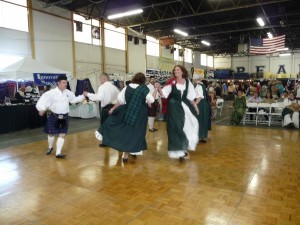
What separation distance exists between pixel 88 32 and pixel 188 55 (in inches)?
526

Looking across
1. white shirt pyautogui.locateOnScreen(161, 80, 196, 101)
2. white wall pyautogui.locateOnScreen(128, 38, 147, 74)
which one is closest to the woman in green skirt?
Answer: white shirt pyautogui.locateOnScreen(161, 80, 196, 101)

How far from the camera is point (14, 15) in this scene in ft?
32.9

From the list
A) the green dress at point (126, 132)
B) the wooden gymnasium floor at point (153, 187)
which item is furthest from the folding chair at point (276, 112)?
the green dress at point (126, 132)

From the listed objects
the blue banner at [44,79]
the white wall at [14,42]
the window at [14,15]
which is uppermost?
the window at [14,15]

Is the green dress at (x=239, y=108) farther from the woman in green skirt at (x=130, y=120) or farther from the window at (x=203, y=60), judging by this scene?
the window at (x=203, y=60)

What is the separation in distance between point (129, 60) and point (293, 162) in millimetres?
13531

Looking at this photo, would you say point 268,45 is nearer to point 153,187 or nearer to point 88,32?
point 88,32

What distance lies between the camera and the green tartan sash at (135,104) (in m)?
3.78

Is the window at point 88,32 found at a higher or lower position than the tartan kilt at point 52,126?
higher

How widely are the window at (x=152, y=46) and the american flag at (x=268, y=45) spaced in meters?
7.05

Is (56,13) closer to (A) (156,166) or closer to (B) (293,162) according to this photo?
(A) (156,166)

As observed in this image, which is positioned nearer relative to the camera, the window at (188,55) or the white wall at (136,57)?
the white wall at (136,57)

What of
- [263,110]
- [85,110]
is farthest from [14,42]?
[263,110]

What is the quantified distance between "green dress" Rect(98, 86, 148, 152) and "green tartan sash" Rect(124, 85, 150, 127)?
0.04 m
